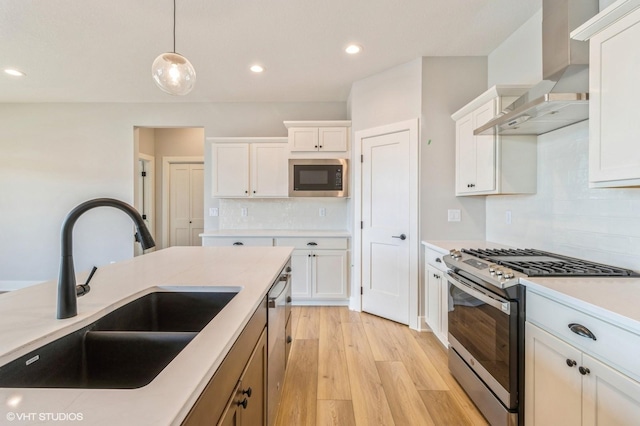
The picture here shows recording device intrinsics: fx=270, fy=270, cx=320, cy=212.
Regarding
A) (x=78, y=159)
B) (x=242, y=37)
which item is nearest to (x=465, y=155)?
(x=242, y=37)

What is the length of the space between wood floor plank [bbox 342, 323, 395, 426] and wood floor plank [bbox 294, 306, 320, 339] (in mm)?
315

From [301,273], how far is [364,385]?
5.17 feet

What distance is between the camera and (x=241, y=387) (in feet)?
2.84

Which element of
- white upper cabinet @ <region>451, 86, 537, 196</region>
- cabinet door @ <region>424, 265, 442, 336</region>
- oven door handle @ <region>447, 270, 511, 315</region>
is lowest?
cabinet door @ <region>424, 265, 442, 336</region>

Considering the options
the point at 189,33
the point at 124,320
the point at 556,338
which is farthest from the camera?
the point at 189,33

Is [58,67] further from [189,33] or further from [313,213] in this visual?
[313,213]

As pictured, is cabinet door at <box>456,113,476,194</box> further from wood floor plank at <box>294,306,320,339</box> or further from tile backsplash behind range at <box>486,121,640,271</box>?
wood floor plank at <box>294,306,320,339</box>

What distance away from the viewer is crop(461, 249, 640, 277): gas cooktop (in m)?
1.31

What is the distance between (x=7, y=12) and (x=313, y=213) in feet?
11.0

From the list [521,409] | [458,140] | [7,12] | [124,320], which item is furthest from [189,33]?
[521,409]

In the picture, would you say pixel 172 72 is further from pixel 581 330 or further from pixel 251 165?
pixel 581 330

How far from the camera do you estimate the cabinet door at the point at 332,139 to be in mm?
3457

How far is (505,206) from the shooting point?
2.41 meters

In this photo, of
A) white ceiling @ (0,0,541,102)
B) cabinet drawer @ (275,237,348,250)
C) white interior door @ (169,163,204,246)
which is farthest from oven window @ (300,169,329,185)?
white interior door @ (169,163,204,246)
